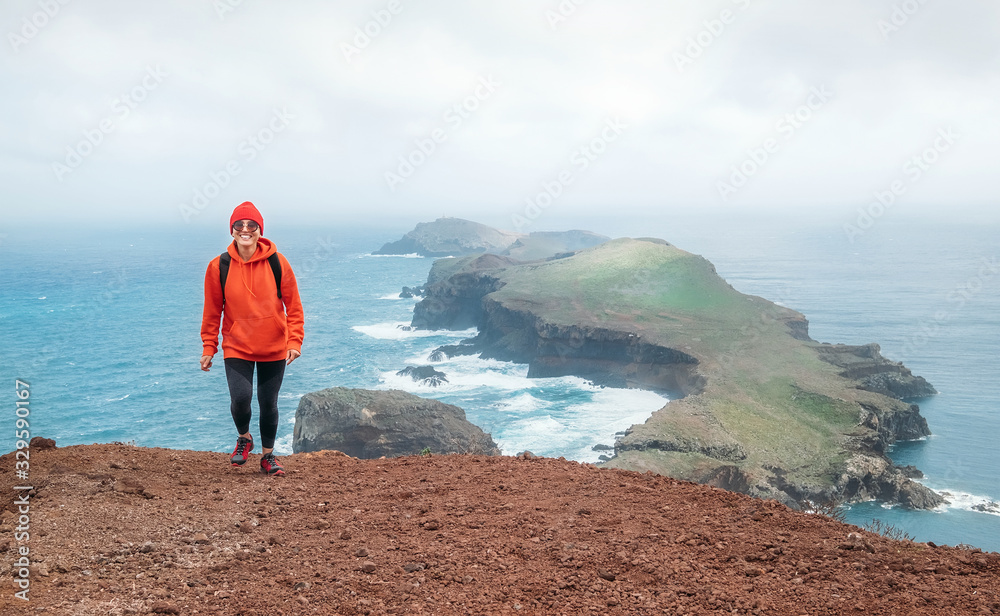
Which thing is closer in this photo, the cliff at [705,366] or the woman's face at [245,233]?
the woman's face at [245,233]

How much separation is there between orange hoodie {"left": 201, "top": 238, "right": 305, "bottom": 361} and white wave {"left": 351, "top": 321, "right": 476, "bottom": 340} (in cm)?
7037

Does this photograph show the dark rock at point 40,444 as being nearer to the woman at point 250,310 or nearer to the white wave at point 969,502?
Answer: the woman at point 250,310

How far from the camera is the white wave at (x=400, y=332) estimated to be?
77.7 metres

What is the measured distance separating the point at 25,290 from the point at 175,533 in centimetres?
14508

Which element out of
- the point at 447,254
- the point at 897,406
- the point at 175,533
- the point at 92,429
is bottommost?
the point at 92,429

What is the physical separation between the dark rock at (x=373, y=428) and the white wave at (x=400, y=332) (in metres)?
39.8

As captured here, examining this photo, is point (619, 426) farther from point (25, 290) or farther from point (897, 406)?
point (25, 290)

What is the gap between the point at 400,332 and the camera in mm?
80062

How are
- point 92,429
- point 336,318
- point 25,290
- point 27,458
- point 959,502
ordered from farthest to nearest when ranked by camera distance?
point 25,290 → point 336,318 → point 92,429 → point 959,502 → point 27,458

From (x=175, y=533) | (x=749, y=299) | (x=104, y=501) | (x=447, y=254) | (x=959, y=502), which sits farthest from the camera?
(x=447, y=254)

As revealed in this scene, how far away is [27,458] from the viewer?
6.63 metres

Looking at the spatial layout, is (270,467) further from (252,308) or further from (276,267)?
(276,267)

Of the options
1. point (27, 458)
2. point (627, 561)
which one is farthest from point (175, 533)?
point (627, 561)

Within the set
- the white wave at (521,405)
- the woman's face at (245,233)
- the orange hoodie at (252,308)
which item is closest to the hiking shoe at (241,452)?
the orange hoodie at (252,308)
